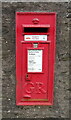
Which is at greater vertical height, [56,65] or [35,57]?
[35,57]

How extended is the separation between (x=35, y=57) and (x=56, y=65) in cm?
39

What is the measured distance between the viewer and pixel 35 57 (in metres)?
2.52

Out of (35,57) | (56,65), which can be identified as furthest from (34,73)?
(56,65)

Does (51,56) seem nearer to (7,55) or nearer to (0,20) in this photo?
(7,55)

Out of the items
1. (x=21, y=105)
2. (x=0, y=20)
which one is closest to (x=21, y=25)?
(x=0, y=20)

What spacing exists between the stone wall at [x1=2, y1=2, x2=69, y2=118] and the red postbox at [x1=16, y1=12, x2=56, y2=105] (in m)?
0.13

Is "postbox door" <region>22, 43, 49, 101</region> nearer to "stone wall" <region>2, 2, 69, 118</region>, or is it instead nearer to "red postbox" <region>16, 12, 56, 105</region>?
"red postbox" <region>16, 12, 56, 105</region>

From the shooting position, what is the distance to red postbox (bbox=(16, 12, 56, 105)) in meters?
2.47

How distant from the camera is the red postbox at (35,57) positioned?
2473 millimetres

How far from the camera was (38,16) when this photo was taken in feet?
8.15

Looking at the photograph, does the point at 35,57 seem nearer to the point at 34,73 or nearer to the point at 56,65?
the point at 34,73

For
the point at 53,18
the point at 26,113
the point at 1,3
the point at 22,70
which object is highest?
the point at 1,3

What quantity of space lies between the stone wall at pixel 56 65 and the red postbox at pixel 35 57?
129 millimetres

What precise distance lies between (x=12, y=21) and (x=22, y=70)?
769 millimetres
